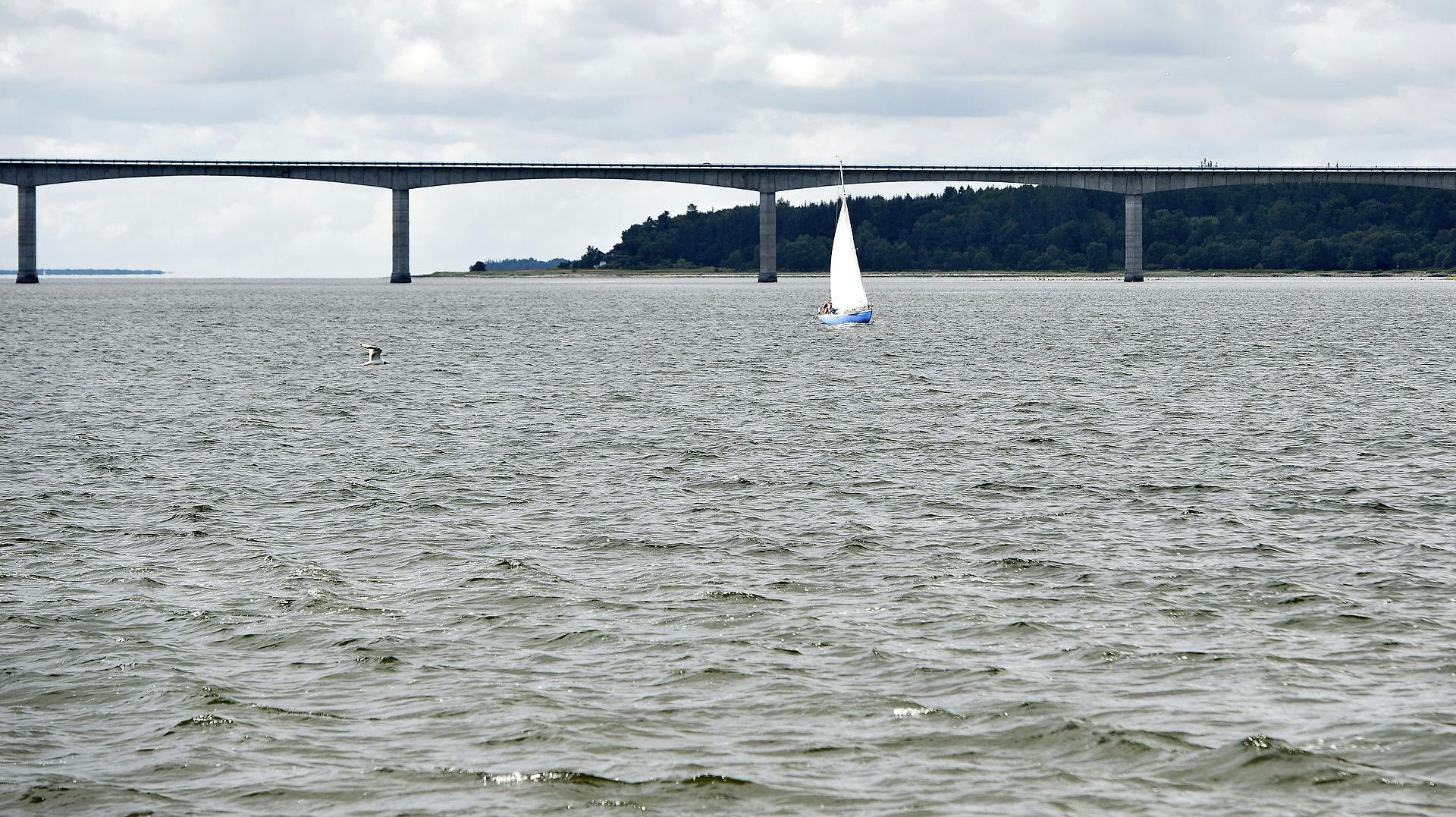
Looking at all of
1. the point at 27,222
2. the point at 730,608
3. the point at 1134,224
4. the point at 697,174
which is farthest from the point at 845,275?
the point at 27,222

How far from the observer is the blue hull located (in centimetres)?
9406

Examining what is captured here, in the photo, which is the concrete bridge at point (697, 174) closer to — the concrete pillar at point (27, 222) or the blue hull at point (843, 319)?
the concrete pillar at point (27, 222)

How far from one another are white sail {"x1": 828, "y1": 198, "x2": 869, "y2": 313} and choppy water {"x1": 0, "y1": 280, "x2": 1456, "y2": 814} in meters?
51.5

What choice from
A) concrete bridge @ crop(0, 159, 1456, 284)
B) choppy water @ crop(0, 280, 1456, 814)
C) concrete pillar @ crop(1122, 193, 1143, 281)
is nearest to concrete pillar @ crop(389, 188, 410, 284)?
concrete bridge @ crop(0, 159, 1456, 284)

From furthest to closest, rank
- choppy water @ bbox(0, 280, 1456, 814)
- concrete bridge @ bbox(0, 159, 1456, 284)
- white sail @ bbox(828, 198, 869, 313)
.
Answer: concrete bridge @ bbox(0, 159, 1456, 284) → white sail @ bbox(828, 198, 869, 313) → choppy water @ bbox(0, 280, 1456, 814)

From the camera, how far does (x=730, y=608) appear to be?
17516mm

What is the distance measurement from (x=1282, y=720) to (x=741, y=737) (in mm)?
4276

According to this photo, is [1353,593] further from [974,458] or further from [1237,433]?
[1237,433]

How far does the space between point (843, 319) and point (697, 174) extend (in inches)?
3532

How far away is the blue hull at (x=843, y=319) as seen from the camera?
94.1 metres

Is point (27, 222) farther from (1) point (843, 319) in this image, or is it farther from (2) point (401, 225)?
(1) point (843, 319)

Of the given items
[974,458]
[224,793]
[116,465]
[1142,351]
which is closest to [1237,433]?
Result: [974,458]

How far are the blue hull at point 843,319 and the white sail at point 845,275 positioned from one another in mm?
502

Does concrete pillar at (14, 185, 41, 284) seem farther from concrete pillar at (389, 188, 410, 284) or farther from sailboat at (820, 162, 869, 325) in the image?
sailboat at (820, 162, 869, 325)
